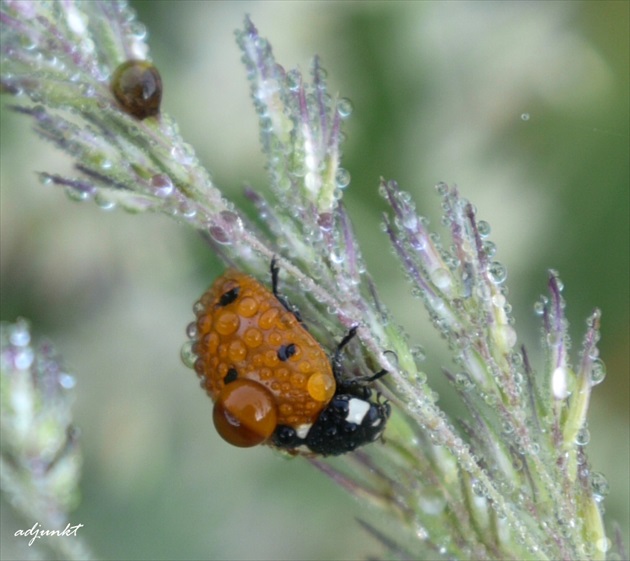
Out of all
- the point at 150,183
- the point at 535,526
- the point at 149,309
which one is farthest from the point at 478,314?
the point at 149,309

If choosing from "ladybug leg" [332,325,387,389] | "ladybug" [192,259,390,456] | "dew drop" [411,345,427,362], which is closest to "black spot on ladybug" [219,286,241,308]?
"ladybug" [192,259,390,456]

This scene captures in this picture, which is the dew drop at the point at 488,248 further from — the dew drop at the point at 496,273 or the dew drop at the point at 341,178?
the dew drop at the point at 341,178

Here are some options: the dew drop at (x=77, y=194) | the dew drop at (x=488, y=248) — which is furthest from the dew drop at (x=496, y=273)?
the dew drop at (x=77, y=194)

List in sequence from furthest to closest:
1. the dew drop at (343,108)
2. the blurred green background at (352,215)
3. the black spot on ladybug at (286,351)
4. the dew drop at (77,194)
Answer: the blurred green background at (352,215) → the black spot on ladybug at (286,351) → the dew drop at (343,108) → the dew drop at (77,194)

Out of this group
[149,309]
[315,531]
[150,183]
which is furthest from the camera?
[149,309]

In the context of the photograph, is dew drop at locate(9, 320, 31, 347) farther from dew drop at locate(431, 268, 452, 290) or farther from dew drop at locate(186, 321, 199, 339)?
dew drop at locate(431, 268, 452, 290)

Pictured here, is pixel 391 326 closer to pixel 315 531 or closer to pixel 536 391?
pixel 536 391
